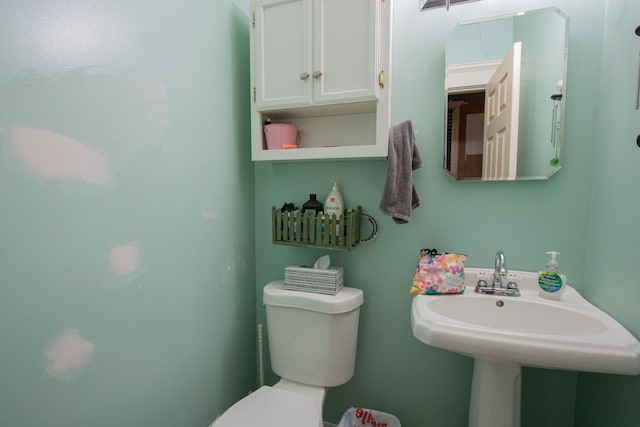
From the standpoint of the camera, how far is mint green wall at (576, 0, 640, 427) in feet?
3.06

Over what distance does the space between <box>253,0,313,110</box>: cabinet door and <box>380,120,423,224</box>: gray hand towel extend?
37 cm

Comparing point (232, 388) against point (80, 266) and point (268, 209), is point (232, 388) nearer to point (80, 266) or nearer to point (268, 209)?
point (268, 209)

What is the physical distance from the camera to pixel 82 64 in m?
0.78

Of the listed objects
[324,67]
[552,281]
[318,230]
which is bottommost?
[552,281]

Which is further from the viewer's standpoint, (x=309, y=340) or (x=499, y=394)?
(x=309, y=340)

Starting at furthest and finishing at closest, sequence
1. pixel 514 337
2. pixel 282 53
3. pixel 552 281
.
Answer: pixel 282 53 < pixel 552 281 < pixel 514 337

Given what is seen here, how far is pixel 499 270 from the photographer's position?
1.19m

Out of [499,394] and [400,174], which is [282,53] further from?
[499,394]

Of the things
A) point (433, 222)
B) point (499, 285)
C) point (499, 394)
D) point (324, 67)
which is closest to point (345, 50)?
point (324, 67)

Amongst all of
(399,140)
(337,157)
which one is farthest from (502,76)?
(337,157)

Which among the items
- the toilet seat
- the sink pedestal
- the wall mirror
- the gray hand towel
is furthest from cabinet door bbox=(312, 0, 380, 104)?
the toilet seat

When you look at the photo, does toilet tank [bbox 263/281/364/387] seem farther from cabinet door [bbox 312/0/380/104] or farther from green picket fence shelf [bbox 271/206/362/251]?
cabinet door [bbox 312/0/380/104]

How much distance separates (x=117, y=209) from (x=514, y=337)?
1134 millimetres

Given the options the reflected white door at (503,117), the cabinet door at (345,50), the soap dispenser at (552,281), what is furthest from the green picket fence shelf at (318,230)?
the soap dispenser at (552,281)
